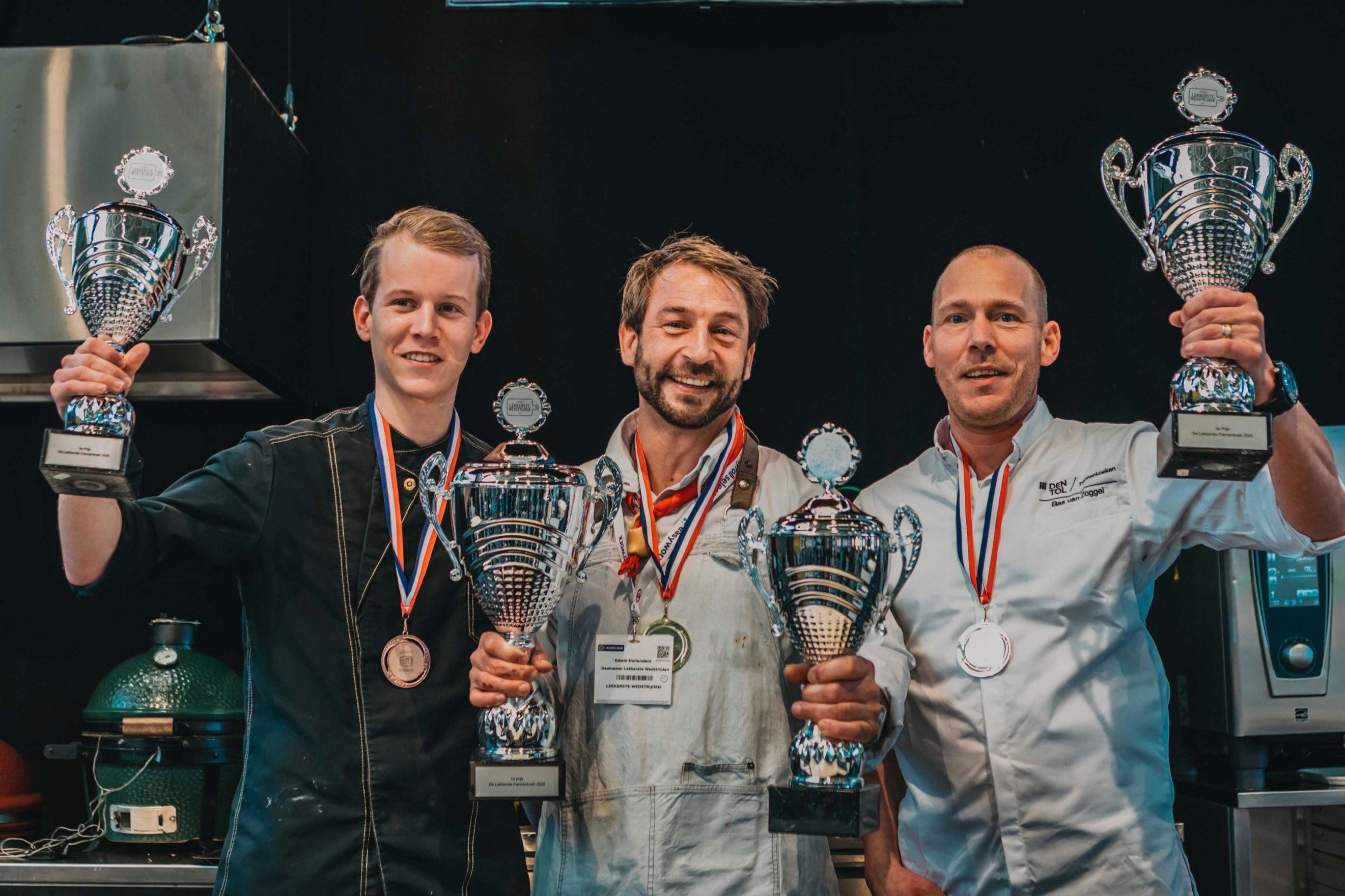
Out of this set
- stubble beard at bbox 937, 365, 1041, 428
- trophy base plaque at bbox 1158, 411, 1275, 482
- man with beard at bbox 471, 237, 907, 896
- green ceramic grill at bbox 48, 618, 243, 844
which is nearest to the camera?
trophy base plaque at bbox 1158, 411, 1275, 482

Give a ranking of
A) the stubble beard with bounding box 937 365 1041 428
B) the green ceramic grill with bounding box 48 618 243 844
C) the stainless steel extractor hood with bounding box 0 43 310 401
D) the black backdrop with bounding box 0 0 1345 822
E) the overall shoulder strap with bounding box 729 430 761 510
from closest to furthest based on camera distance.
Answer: the overall shoulder strap with bounding box 729 430 761 510, the stubble beard with bounding box 937 365 1041 428, the green ceramic grill with bounding box 48 618 243 844, the stainless steel extractor hood with bounding box 0 43 310 401, the black backdrop with bounding box 0 0 1345 822

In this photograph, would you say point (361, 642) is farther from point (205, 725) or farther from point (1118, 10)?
point (1118, 10)

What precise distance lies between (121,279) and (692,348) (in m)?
1.01

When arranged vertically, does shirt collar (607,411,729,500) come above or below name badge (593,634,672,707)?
above

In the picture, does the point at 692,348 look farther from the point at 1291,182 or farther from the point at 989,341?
the point at 1291,182

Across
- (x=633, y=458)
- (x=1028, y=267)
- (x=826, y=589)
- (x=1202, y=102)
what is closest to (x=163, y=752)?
(x=633, y=458)

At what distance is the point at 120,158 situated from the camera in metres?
2.89

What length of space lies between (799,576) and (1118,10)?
2.37 meters

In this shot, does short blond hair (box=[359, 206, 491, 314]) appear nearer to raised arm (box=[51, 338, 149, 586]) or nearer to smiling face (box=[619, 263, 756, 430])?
smiling face (box=[619, 263, 756, 430])

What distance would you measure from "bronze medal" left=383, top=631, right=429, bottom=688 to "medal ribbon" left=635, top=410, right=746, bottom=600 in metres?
0.44

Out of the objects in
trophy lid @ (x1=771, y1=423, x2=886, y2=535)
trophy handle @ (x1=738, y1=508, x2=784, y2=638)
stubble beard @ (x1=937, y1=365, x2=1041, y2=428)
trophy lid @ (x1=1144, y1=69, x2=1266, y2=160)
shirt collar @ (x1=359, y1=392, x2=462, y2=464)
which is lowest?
trophy handle @ (x1=738, y1=508, x2=784, y2=638)

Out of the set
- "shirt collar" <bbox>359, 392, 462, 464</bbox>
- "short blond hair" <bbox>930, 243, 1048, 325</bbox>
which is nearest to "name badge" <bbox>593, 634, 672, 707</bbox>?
"shirt collar" <bbox>359, 392, 462, 464</bbox>

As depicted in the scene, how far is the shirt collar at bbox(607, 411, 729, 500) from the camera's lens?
7.43 feet

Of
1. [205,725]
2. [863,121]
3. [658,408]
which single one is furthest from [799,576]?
[863,121]
